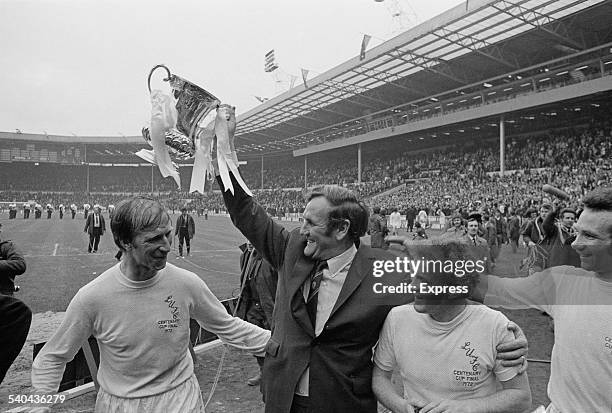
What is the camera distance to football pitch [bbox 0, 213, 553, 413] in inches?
131

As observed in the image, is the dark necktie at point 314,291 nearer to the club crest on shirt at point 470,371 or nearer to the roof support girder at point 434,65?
the club crest on shirt at point 470,371

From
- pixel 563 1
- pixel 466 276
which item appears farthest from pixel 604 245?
pixel 563 1

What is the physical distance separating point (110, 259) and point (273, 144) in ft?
46.5

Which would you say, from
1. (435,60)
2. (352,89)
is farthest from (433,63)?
(352,89)

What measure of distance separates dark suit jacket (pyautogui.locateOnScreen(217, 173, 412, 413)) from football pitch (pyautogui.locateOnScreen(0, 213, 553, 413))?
0.44 metres

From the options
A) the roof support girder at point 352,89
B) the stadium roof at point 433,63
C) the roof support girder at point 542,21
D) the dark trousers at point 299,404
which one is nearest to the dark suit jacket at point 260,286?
the dark trousers at point 299,404

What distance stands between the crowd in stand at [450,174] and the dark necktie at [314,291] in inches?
451

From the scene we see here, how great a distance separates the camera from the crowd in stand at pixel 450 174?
52.4 ft

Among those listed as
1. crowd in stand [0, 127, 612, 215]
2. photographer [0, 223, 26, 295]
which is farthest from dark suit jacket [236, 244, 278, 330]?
crowd in stand [0, 127, 612, 215]

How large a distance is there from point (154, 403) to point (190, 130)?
95 centimetres

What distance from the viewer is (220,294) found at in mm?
8016

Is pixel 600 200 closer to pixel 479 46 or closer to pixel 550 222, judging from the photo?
pixel 550 222

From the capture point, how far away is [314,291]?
1.74 m

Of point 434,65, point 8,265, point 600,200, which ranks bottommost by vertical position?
point 8,265
